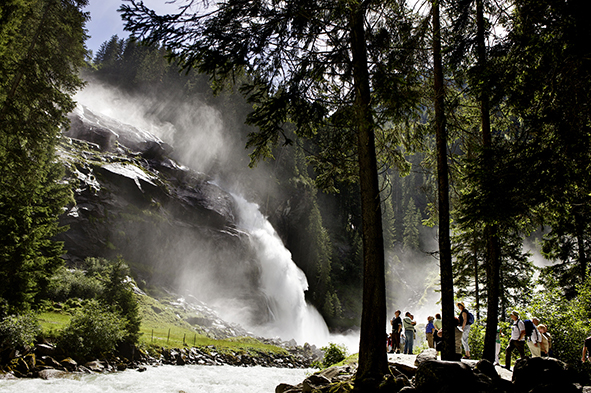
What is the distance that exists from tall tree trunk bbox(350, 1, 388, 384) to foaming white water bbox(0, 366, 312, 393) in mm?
9182

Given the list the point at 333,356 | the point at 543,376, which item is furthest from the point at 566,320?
the point at 333,356

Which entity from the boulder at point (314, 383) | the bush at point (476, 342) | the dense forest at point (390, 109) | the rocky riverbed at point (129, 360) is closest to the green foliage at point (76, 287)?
the dense forest at point (390, 109)

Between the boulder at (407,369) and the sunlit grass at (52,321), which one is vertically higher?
the boulder at (407,369)

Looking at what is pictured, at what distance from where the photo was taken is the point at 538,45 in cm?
531

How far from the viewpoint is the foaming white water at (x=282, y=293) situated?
35.5 metres

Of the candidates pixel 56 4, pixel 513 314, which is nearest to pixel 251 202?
pixel 56 4

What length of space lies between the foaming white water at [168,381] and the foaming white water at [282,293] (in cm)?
1695

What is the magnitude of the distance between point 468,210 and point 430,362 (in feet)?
9.76

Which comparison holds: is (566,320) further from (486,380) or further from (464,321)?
(486,380)

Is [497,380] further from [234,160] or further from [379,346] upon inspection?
[234,160]

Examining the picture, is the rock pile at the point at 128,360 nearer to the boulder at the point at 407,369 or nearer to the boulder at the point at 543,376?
the boulder at the point at 407,369

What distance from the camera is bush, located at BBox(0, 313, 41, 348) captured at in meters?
11.3

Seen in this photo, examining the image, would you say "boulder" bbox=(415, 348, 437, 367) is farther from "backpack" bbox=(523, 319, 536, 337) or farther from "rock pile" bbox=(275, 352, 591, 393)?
"backpack" bbox=(523, 319, 536, 337)

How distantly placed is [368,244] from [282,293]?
108 feet
